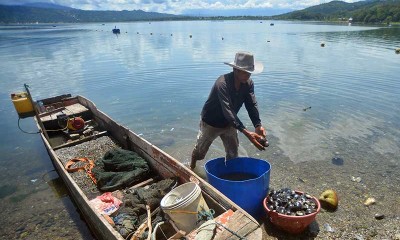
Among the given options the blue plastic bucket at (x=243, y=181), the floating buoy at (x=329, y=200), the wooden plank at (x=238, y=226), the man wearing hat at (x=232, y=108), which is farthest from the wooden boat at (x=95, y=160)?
the floating buoy at (x=329, y=200)

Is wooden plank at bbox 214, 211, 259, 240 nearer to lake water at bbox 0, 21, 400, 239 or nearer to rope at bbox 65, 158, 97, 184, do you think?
lake water at bbox 0, 21, 400, 239

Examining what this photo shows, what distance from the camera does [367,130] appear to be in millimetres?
10641

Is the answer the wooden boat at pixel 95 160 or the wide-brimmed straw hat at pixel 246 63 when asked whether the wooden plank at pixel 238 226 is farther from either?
the wide-brimmed straw hat at pixel 246 63

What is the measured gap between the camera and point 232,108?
18.3 feet

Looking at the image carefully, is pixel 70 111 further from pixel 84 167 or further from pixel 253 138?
pixel 253 138

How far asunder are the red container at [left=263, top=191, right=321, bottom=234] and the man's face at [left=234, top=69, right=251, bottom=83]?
2526 mm

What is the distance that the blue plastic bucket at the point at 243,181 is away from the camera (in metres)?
5.12

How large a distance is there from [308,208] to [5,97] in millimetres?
19127

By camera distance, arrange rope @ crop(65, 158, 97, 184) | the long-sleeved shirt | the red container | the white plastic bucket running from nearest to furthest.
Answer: the white plastic bucket < the red container < the long-sleeved shirt < rope @ crop(65, 158, 97, 184)

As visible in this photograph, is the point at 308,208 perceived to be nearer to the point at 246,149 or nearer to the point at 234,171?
the point at 234,171

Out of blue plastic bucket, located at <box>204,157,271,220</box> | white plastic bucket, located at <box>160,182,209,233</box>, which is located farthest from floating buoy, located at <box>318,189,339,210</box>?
white plastic bucket, located at <box>160,182,209,233</box>

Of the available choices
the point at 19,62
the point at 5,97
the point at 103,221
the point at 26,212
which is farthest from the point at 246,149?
the point at 19,62

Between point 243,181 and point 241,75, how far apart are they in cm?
202

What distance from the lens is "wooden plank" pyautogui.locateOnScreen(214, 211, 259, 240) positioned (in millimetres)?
3887
